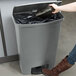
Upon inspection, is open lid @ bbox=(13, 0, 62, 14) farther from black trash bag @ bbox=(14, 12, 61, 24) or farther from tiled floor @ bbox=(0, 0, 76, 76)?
tiled floor @ bbox=(0, 0, 76, 76)

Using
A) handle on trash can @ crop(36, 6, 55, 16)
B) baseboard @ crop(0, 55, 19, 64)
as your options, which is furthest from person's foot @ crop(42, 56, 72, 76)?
handle on trash can @ crop(36, 6, 55, 16)

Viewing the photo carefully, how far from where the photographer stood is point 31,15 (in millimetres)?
1771

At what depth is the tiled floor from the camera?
2.07m

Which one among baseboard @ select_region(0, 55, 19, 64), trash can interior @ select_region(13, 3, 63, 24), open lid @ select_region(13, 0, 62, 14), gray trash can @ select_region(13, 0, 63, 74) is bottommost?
baseboard @ select_region(0, 55, 19, 64)

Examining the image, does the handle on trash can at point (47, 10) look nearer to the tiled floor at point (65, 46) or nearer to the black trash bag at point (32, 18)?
the black trash bag at point (32, 18)

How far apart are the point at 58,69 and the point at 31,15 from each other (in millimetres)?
702

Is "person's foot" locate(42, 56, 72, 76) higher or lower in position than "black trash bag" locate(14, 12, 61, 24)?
lower

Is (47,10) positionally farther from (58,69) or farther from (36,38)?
(58,69)

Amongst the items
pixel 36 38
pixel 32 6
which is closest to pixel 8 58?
pixel 36 38

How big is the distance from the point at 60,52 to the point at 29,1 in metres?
0.95

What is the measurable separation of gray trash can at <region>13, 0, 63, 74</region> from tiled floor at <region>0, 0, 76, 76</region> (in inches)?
7.2

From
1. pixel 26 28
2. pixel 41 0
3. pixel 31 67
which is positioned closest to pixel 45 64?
pixel 31 67

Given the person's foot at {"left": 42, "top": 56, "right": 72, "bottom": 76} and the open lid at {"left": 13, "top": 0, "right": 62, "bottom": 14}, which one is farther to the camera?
the person's foot at {"left": 42, "top": 56, "right": 72, "bottom": 76}

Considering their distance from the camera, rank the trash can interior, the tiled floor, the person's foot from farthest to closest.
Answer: the tiled floor < the person's foot < the trash can interior
